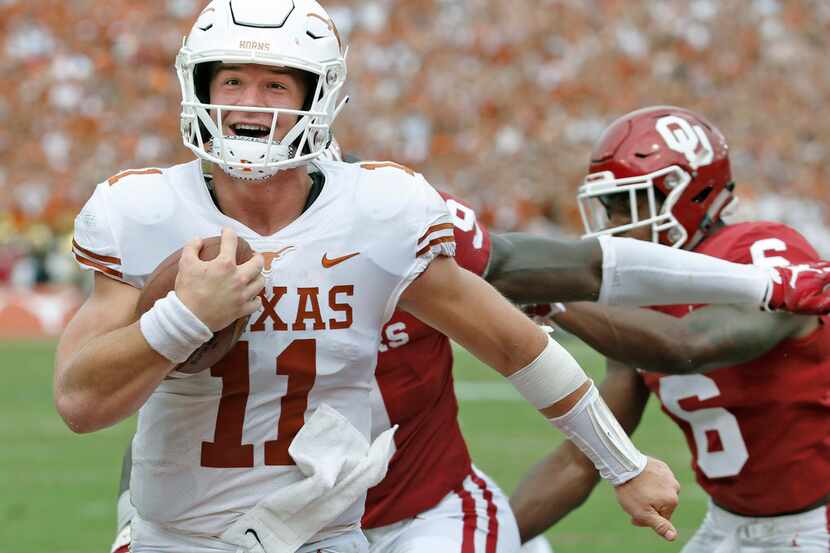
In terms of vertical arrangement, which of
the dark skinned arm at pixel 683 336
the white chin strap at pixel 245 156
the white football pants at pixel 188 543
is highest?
the white chin strap at pixel 245 156

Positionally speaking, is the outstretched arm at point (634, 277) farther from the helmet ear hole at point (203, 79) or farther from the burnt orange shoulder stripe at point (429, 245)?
the helmet ear hole at point (203, 79)

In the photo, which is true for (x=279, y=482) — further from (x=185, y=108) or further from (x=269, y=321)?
(x=185, y=108)

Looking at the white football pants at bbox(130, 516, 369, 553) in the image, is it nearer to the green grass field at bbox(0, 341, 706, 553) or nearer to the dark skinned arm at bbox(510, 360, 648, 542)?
the dark skinned arm at bbox(510, 360, 648, 542)

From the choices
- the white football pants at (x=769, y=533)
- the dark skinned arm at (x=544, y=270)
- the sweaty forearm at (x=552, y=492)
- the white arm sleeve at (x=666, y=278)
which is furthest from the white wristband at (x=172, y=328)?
the white football pants at (x=769, y=533)

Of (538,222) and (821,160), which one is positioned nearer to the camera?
(538,222)

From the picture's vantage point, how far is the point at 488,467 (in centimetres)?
770

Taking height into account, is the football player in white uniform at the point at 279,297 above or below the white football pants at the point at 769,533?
above

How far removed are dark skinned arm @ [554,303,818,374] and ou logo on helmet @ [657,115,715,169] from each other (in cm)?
59

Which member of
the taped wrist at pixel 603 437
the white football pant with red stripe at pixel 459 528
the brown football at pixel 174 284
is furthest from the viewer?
the white football pant with red stripe at pixel 459 528

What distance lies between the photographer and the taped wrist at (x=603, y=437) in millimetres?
2721

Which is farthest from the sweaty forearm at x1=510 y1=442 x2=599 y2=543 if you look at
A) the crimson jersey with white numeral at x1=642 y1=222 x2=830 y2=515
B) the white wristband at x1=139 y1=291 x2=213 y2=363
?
the white wristband at x1=139 y1=291 x2=213 y2=363

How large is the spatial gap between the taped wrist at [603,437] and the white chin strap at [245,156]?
0.79 m

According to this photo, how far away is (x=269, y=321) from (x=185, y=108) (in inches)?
18.6

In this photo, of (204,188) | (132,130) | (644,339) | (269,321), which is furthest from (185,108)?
(132,130)
